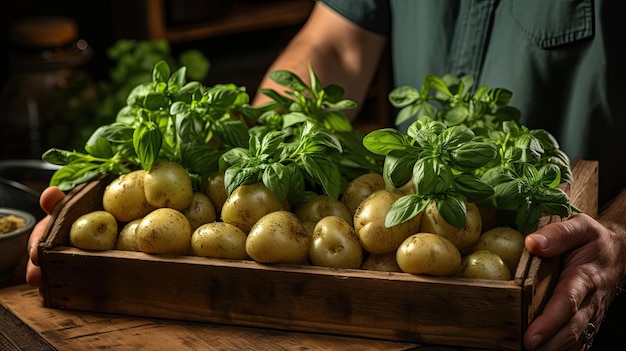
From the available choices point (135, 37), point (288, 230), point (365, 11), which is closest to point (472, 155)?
point (288, 230)

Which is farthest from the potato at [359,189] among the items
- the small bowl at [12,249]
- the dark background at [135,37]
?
the dark background at [135,37]

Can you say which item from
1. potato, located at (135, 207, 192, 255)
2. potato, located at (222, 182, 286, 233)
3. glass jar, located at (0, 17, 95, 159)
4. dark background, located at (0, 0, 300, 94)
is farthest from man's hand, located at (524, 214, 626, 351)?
dark background, located at (0, 0, 300, 94)

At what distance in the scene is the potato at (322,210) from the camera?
1.20 metres

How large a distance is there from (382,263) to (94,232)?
0.39 m

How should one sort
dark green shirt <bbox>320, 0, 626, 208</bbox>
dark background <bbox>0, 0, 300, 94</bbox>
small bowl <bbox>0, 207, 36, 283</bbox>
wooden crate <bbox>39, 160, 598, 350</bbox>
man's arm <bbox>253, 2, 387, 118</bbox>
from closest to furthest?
wooden crate <bbox>39, 160, 598, 350</bbox> → small bowl <bbox>0, 207, 36, 283</bbox> → dark green shirt <bbox>320, 0, 626, 208</bbox> → man's arm <bbox>253, 2, 387, 118</bbox> → dark background <bbox>0, 0, 300, 94</bbox>

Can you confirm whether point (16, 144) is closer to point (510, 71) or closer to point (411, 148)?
point (510, 71)

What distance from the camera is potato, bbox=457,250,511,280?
3.48ft

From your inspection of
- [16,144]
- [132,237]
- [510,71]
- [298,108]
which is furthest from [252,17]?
[132,237]

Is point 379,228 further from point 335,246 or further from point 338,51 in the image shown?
point 338,51

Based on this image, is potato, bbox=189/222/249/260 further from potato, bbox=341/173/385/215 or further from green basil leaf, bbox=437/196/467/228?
green basil leaf, bbox=437/196/467/228

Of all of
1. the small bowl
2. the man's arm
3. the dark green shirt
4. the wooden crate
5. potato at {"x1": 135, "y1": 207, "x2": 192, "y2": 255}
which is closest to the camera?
the wooden crate

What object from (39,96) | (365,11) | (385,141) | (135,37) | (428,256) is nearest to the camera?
(428,256)

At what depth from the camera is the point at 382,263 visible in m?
1.12

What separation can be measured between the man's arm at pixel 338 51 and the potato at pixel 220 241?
75cm
